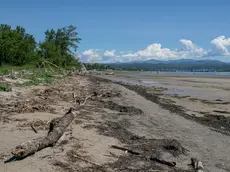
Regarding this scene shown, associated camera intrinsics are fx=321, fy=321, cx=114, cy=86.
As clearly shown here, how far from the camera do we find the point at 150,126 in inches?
468

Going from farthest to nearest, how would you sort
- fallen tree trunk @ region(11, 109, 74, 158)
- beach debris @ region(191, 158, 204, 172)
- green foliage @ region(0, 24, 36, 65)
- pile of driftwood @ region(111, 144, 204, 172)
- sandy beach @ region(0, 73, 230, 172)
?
green foliage @ region(0, 24, 36, 65) → pile of driftwood @ region(111, 144, 204, 172) → beach debris @ region(191, 158, 204, 172) → sandy beach @ region(0, 73, 230, 172) → fallen tree trunk @ region(11, 109, 74, 158)

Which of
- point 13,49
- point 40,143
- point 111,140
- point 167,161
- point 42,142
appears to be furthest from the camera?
point 13,49

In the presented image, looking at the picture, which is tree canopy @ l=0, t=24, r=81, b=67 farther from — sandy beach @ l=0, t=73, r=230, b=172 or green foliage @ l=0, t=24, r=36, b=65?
sandy beach @ l=0, t=73, r=230, b=172

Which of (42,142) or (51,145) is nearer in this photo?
(42,142)

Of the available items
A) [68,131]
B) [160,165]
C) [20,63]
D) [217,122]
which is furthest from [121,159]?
[20,63]

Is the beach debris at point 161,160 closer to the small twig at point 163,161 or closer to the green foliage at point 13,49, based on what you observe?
the small twig at point 163,161

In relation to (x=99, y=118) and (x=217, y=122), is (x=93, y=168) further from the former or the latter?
(x=217, y=122)

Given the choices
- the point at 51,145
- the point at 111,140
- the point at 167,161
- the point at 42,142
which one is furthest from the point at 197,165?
the point at 42,142

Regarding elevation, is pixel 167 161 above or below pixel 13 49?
below

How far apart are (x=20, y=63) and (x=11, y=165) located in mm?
55930

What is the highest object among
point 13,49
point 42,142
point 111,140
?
point 13,49

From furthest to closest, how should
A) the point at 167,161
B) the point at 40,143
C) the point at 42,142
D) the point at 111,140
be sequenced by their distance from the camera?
the point at 111,140, the point at 167,161, the point at 42,142, the point at 40,143

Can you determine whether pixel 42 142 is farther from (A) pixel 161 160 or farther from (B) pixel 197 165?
(B) pixel 197 165

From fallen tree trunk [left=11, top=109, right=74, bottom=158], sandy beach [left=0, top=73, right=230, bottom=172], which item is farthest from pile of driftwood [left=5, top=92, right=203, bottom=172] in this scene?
sandy beach [left=0, top=73, right=230, bottom=172]
